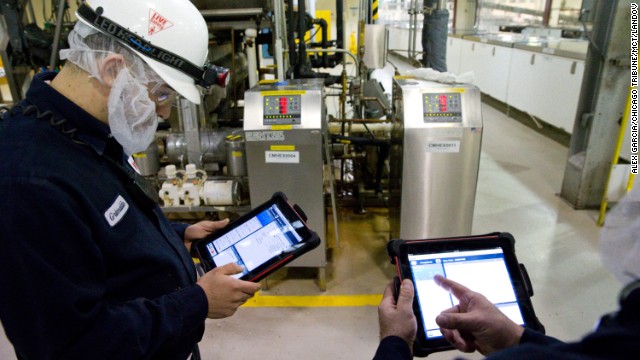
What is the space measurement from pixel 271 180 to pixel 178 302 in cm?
130

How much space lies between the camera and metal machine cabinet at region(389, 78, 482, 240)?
2074 millimetres

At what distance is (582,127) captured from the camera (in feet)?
10.3

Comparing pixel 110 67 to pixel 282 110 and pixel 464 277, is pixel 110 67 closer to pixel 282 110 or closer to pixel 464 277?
pixel 464 277

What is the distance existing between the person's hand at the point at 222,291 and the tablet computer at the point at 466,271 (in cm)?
43

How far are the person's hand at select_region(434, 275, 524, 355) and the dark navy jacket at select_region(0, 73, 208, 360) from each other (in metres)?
0.59

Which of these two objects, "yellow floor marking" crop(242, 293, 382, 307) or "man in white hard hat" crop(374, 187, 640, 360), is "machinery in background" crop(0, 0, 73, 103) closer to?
"yellow floor marking" crop(242, 293, 382, 307)

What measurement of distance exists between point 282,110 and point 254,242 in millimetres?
928

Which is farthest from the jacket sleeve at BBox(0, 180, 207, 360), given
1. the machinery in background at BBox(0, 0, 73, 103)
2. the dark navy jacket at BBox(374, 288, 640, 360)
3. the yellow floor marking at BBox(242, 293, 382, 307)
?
the machinery in background at BBox(0, 0, 73, 103)

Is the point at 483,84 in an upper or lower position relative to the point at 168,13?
lower

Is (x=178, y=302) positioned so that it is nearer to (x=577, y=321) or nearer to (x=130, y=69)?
(x=130, y=69)

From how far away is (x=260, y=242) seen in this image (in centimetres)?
131

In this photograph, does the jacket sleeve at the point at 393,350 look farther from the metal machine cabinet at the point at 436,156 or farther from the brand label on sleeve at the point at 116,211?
the metal machine cabinet at the point at 436,156

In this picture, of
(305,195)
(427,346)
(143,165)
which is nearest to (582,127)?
(305,195)

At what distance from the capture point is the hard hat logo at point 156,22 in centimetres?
86
